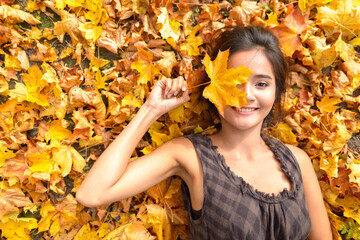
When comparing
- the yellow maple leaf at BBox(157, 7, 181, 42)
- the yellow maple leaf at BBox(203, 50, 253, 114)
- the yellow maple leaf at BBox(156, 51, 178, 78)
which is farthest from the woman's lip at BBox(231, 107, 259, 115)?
the yellow maple leaf at BBox(157, 7, 181, 42)

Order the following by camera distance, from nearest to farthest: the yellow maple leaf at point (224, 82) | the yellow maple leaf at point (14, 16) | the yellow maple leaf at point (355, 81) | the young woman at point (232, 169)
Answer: the yellow maple leaf at point (224, 82) → the young woman at point (232, 169) → the yellow maple leaf at point (14, 16) → the yellow maple leaf at point (355, 81)

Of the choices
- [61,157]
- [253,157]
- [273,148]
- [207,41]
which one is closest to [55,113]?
[61,157]

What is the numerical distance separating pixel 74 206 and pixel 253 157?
1063 millimetres

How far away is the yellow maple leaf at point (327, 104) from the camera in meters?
1.67

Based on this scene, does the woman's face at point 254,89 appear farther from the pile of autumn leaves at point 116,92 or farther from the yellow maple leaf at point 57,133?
the yellow maple leaf at point 57,133

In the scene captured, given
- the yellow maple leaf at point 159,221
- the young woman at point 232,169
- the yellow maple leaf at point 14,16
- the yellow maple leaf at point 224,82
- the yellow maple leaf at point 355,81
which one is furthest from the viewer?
the yellow maple leaf at point 355,81

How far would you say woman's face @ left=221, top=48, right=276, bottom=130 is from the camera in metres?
1.24

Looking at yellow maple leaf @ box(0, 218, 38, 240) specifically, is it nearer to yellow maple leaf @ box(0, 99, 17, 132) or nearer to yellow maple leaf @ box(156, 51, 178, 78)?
yellow maple leaf @ box(0, 99, 17, 132)

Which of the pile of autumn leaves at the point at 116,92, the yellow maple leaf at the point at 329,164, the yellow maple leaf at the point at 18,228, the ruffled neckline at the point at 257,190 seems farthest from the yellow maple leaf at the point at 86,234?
the yellow maple leaf at the point at 329,164

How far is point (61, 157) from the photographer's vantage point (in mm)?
1462

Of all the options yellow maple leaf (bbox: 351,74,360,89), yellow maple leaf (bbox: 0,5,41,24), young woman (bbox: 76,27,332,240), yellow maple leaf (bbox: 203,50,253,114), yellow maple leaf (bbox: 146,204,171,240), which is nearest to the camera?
yellow maple leaf (bbox: 203,50,253,114)

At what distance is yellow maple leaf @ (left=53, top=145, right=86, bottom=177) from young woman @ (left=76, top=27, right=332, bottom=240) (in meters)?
0.33

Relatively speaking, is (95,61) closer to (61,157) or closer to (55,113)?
(55,113)

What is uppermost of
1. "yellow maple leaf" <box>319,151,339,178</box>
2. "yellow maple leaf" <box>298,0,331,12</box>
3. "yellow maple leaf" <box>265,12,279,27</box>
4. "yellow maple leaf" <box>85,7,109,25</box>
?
"yellow maple leaf" <box>85,7,109,25</box>
